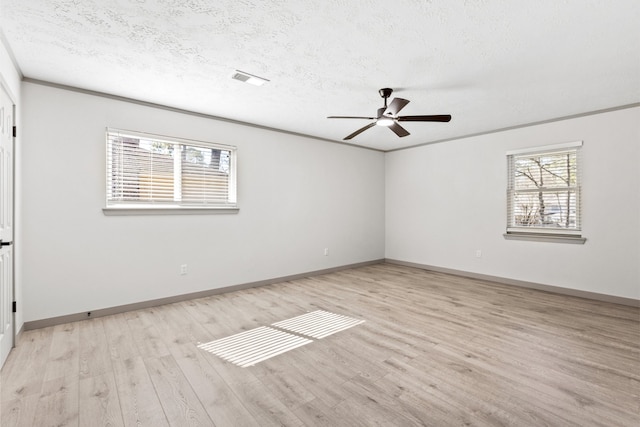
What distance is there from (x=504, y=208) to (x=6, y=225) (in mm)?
6228

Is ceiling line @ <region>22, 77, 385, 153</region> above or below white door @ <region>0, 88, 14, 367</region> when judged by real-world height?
above

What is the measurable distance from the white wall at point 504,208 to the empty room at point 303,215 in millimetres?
29

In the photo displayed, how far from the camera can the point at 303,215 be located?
551 centimetres

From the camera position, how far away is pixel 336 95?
11.9 feet

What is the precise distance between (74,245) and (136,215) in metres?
0.67

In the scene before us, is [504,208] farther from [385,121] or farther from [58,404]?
[58,404]

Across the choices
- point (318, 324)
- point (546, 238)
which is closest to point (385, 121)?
point (318, 324)

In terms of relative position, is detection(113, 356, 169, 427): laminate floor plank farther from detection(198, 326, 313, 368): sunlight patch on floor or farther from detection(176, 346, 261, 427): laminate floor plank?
detection(198, 326, 313, 368): sunlight patch on floor

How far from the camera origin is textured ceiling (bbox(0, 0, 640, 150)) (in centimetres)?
208

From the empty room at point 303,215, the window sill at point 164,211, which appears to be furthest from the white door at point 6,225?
the window sill at point 164,211

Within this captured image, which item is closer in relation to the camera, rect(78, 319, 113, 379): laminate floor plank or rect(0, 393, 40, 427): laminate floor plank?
rect(0, 393, 40, 427): laminate floor plank

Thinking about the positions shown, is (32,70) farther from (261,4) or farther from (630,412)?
(630,412)

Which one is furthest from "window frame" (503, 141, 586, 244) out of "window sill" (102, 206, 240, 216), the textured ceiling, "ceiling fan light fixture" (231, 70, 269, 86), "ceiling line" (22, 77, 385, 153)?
"window sill" (102, 206, 240, 216)

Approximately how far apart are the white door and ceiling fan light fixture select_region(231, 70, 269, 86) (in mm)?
1811
